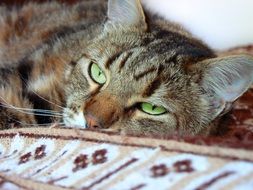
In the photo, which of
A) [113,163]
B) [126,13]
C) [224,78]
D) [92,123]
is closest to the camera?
[113,163]

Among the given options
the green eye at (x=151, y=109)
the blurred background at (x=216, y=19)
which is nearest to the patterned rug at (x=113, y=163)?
the green eye at (x=151, y=109)

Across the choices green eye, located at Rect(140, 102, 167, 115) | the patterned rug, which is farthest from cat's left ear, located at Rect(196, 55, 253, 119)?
the patterned rug

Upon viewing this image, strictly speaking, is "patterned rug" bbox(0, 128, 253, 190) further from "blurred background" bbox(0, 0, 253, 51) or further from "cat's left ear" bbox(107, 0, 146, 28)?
"blurred background" bbox(0, 0, 253, 51)

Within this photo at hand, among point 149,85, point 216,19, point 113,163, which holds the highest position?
point 216,19

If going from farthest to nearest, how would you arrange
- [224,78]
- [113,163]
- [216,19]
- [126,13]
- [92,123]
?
[216,19]
[126,13]
[224,78]
[92,123]
[113,163]

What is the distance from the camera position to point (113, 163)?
3.18ft

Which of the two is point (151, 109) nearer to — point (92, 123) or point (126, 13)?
point (92, 123)

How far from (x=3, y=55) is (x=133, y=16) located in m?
0.64

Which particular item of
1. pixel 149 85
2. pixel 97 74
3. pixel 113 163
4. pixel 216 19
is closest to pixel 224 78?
pixel 149 85

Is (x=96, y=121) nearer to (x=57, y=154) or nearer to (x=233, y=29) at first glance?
(x=57, y=154)

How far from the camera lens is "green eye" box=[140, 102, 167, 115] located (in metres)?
1.29

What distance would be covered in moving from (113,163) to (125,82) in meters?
0.34

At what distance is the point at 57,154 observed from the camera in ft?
3.53

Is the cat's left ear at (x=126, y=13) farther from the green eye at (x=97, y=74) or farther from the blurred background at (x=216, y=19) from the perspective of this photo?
the blurred background at (x=216, y=19)
